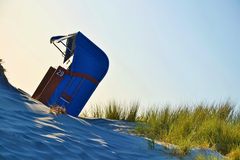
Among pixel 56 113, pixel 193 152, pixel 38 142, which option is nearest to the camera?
pixel 38 142

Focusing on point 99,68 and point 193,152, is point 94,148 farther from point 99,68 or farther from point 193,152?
point 99,68

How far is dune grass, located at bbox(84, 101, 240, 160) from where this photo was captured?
7.52 m

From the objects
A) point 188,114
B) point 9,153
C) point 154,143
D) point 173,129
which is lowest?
point 9,153

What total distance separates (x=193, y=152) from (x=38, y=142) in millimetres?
2093

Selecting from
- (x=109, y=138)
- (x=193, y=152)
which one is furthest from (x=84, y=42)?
(x=193, y=152)

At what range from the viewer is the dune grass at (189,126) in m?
7.52

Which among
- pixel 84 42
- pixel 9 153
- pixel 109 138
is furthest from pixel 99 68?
pixel 9 153

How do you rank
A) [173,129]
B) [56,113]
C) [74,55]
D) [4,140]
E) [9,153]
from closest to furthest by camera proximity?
[9,153], [4,140], [56,113], [173,129], [74,55]

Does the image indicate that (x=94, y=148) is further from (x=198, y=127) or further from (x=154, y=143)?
(x=198, y=127)

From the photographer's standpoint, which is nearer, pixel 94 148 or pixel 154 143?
pixel 94 148

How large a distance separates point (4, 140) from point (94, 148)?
126 centimetres

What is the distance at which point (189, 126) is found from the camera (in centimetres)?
858

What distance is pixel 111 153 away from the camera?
6.08 m

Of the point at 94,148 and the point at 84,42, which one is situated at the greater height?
the point at 84,42
